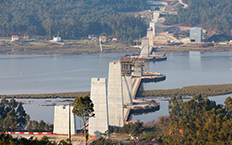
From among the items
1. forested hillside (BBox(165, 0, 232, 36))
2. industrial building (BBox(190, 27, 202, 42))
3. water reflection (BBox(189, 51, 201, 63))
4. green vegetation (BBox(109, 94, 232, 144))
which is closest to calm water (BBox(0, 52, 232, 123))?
water reflection (BBox(189, 51, 201, 63))

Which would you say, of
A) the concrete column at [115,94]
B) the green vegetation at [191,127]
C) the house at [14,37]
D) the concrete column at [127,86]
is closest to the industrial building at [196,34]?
the house at [14,37]

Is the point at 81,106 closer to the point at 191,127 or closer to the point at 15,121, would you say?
the point at 191,127

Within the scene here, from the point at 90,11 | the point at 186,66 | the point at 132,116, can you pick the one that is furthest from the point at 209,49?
the point at 132,116

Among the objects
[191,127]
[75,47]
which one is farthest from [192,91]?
[75,47]

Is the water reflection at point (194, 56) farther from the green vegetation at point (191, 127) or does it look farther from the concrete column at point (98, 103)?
the concrete column at point (98, 103)

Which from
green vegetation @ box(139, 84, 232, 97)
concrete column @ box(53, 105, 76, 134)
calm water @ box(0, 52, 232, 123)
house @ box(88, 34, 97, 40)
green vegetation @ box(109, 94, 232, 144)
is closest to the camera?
green vegetation @ box(109, 94, 232, 144)

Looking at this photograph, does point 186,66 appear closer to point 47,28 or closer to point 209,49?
point 209,49

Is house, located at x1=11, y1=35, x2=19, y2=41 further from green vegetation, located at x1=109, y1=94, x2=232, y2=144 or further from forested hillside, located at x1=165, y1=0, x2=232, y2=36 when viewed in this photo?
green vegetation, located at x1=109, y1=94, x2=232, y2=144
